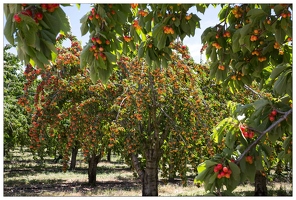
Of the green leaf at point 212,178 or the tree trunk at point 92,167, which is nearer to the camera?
the green leaf at point 212,178

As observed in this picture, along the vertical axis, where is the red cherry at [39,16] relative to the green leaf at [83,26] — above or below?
below

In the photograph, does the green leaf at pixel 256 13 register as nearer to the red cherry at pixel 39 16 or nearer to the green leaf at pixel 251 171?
the green leaf at pixel 251 171

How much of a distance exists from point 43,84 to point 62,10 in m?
5.14

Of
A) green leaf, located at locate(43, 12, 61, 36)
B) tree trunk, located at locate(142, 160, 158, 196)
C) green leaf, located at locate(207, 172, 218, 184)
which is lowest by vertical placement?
tree trunk, located at locate(142, 160, 158, 196)

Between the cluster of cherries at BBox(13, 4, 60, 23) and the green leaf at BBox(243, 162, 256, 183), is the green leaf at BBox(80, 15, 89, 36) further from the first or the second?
the green leaf at BBox(243, 162, 256, 183)

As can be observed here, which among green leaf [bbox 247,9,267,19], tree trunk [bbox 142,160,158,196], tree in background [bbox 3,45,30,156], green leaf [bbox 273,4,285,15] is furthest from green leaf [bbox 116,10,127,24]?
tree in background [bbox 3,45,30,156]

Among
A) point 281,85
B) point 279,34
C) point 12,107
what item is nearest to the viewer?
point 281,85

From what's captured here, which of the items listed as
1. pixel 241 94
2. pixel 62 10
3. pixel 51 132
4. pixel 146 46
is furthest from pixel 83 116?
pixel 62 10

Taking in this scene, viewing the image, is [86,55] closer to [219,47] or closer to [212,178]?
[212,178]

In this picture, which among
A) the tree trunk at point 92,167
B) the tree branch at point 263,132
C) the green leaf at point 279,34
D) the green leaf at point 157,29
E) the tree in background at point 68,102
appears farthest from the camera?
the tree trunk at point 92,167

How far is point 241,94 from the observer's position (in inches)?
304

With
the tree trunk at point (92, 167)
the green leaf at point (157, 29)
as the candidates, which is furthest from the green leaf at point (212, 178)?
the tree trunk at point (92, 167)

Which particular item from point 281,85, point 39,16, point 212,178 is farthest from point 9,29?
point 281,85

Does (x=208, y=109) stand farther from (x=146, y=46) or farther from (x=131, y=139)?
(x=146, y=46)
